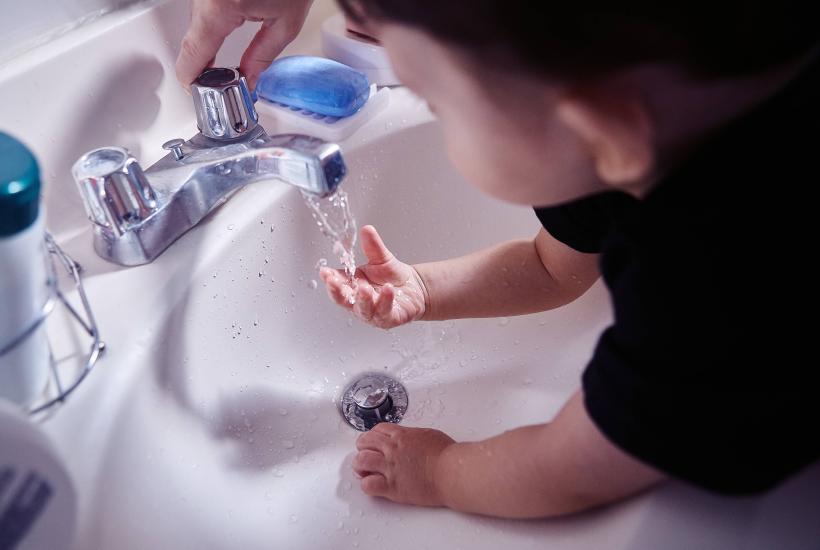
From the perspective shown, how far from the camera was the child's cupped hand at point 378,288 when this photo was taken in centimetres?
57

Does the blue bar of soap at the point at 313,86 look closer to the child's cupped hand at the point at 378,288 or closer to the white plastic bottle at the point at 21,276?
the child's cupped hand at the point at 378,288

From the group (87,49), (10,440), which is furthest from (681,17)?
(87,49)

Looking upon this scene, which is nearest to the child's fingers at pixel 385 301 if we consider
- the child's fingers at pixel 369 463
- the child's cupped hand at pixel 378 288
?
the child's cupped hand at pixel 378 288

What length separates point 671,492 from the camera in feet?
1.28

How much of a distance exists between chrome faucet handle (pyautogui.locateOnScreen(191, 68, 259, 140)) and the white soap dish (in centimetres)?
7

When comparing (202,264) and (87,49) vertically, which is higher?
(87,49)

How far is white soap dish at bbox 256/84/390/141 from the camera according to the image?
2.12 ft

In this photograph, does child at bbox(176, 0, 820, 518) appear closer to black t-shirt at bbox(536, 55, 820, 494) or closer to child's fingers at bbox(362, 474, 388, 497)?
black t-shirt at bbox(536, 55, 820, 494)

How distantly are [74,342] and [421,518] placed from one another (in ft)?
0.87

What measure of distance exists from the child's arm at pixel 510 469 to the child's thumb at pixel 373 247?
0.46 feet

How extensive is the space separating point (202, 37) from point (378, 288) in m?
0.24

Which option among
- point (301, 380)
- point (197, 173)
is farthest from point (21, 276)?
point (301, 380)

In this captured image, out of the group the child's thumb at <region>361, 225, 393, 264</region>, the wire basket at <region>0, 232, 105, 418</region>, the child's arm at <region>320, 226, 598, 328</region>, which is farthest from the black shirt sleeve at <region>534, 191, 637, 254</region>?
the wire basket at <region>0, 232, 105, 418</region>

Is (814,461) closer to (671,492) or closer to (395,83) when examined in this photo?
(671,492)
